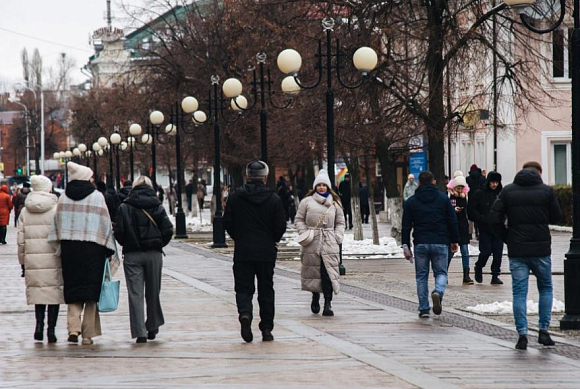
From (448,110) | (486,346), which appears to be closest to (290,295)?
(486,346)

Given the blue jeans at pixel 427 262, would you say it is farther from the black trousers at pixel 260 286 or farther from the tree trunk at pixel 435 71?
the tree trunk at pixel 435 71

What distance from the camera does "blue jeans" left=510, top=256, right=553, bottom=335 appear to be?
495 inches

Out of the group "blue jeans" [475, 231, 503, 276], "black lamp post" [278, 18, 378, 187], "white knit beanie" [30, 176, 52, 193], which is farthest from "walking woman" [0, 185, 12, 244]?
"white knit beanie" [30, 176, 52, 193]

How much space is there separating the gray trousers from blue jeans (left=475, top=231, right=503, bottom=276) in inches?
346

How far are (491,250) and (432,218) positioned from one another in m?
5.84

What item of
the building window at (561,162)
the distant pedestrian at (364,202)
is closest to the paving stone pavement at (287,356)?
the building window at (561,162)

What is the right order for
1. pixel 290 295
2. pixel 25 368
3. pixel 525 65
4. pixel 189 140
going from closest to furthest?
pixel 25 368 < pixel 290 295 < pixel 525 65 < pixel 189 140

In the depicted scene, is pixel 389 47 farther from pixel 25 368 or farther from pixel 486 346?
pixel 25 368

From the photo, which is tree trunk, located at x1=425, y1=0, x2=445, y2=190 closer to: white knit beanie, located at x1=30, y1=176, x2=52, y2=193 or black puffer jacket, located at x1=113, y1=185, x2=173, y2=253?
white knit beanie, located at x1=30, y1=176, x2=52, y2=193

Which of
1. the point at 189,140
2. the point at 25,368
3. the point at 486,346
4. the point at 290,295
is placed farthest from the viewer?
the point at 189,140

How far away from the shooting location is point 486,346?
12.5m

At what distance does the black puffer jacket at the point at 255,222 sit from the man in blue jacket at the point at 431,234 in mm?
2629

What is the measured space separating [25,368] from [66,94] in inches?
5424

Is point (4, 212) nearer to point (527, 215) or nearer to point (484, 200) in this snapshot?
point (484, 200)
